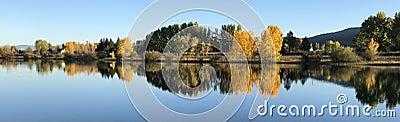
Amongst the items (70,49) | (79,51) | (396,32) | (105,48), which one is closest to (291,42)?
(396,32)

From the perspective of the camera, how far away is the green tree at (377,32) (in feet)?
141

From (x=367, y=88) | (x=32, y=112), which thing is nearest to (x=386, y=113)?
(x=367, y=88)

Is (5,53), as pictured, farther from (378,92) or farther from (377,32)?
(378,92)

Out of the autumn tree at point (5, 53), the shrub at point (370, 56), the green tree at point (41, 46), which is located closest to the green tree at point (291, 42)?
the shrub at point (370, 56)

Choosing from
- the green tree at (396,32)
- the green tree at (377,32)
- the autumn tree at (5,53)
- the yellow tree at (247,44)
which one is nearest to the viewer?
the yellow tree at (247,44)

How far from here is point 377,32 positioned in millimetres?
43969

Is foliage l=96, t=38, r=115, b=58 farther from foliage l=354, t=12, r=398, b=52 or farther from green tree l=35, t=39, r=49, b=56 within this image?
foliage l=354, t=12, r=398, b=52

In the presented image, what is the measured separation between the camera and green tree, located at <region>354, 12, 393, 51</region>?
4297 centimetres

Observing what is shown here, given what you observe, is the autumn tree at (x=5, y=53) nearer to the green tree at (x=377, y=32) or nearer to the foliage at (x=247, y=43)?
the foliage at (x=247, y=43)

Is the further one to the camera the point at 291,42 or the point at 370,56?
the point at 291,42

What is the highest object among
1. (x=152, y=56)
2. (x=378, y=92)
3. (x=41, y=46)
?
(x=41, y=46)

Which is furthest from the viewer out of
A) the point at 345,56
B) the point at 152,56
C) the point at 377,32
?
the point at 152,56

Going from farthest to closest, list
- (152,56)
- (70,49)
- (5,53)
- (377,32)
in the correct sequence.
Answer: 1. (5,53)
2. (70,49)
3. (152,56)
4. (377,32)

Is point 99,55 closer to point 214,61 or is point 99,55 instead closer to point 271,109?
point 214,61
